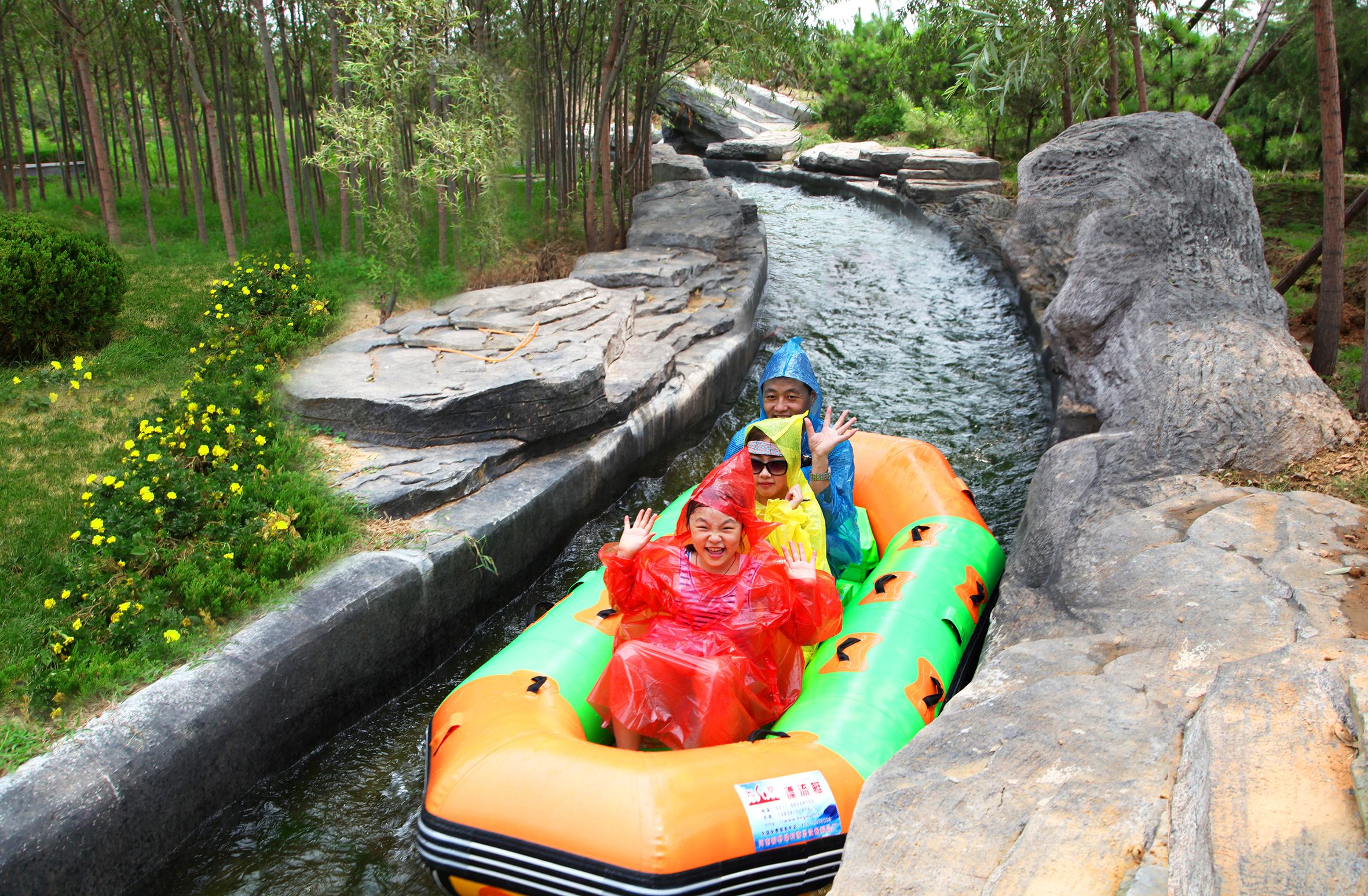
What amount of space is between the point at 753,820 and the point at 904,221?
11.2m

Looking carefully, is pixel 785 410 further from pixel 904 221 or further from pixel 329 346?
pixel 904 221

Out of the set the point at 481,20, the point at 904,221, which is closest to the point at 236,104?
the point at 481,20

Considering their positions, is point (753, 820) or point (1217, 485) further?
point (1217, 485)

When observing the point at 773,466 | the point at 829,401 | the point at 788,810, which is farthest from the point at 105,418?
the point at 829,401

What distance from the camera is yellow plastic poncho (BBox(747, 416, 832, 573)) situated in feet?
11.8

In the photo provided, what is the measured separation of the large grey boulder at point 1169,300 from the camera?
13.3 ft

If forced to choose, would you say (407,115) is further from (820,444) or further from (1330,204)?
(1330,204)

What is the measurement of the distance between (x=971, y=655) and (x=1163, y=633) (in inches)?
42.4

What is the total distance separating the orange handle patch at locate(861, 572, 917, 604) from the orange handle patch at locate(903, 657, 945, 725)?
381 mm

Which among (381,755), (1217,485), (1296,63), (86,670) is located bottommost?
(381,755)

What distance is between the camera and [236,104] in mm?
12695

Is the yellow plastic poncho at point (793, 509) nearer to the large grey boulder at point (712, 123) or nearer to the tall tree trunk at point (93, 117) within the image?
the tall tree trunk at point (93, 117)

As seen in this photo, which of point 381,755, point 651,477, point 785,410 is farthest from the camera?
point 651,477

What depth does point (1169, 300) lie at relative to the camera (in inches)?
199
